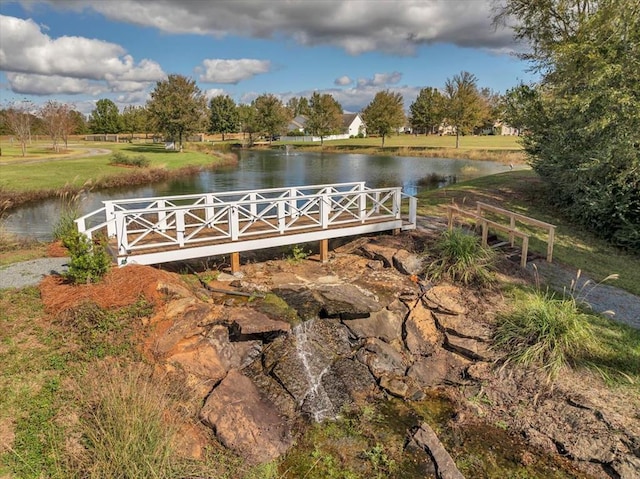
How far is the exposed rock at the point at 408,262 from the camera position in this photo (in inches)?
402

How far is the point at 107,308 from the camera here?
7211mm

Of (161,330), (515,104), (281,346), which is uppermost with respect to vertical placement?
(515,104)

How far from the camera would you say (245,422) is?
615 centimetres

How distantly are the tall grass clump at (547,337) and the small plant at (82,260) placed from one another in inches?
294

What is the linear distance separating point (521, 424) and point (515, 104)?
1594cm

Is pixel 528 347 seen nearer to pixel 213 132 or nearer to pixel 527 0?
pixel 527 0

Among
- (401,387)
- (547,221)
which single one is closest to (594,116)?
(547,221)

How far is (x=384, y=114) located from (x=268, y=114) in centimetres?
2242

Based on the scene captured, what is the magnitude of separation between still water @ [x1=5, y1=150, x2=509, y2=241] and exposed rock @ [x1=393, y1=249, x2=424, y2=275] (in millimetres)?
12058

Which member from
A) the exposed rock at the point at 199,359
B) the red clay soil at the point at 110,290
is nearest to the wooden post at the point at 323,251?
the red clay soil at the point at 110,290

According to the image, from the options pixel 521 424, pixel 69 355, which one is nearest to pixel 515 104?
pixel 521 424

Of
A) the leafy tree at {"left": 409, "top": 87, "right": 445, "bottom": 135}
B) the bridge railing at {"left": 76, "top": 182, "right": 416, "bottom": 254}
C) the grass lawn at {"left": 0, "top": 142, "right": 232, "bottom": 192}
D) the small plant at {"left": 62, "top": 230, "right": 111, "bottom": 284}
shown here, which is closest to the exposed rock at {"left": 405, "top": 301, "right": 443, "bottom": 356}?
the bridge railing at {"left": 76, "top": 182, "right": 416, "bottom": 254}

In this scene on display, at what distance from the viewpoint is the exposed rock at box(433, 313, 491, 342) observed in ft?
26.9

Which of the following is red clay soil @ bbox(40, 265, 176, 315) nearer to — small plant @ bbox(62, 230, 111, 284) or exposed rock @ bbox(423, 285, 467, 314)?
small plant @ bbox(62, 230, 111, 284)
